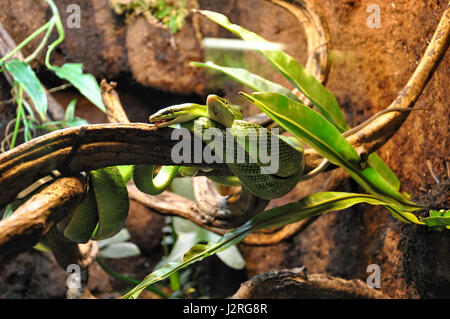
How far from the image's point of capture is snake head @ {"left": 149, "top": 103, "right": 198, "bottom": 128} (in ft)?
3.35

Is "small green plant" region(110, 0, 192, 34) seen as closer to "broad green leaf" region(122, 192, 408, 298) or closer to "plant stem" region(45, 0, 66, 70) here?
"plant stem" region(45, 0, 66, 70)

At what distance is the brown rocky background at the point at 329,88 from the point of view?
Answer: 4.97 ft

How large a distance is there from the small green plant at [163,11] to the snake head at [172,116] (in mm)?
1287

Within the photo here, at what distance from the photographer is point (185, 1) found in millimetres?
2346

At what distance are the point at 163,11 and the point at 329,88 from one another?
1.14 m

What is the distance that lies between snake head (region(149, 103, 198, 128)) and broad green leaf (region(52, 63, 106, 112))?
98 centimetres

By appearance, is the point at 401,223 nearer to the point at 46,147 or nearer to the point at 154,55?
the point at 46,147

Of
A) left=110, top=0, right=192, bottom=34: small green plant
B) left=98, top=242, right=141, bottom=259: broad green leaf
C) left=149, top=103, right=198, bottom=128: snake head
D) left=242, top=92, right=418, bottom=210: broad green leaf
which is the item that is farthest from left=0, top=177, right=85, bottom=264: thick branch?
left=110, top=0, right=192, bottom=34: small green plant


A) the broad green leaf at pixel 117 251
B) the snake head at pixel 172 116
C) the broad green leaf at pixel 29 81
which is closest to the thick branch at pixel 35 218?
the snake head at pixel 172 116

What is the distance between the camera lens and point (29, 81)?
70.1 inches

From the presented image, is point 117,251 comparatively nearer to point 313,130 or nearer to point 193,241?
point 193,241
